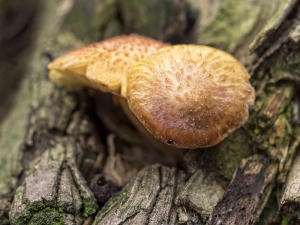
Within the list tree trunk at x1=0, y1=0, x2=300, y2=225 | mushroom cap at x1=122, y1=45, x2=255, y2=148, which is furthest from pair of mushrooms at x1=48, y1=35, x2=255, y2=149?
tree trunk at x1=0, y1=0, x2=300, y2=225

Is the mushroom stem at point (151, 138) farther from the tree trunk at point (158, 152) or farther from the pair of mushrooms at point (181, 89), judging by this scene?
the pair of mushrooms at point (181, 89)

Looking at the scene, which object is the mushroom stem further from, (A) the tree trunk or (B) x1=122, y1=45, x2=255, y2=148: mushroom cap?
(B) x1=122, y1=45, x2=255, y2=148: mushroom cap

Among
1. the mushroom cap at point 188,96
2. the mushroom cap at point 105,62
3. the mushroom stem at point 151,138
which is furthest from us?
the mushroom stem at point 151,138

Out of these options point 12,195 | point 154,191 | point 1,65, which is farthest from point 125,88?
point 1,65

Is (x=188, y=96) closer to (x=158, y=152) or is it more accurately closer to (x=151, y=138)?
(x=151, y=138)

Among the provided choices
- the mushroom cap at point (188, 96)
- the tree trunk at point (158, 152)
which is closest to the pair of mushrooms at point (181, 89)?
the mushroom cap at point (188, 96)

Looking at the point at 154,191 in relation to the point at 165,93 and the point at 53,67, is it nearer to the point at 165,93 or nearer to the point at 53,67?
the point at 165,93
